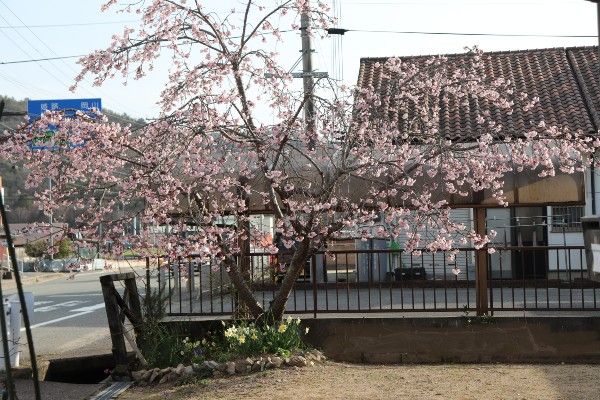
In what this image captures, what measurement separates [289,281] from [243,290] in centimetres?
60

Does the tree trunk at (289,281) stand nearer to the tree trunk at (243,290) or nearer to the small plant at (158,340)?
the tree trunk at (243,290)

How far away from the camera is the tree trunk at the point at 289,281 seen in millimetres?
10312

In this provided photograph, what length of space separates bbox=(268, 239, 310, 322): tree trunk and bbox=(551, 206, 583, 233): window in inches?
504

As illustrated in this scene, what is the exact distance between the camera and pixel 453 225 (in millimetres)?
10281

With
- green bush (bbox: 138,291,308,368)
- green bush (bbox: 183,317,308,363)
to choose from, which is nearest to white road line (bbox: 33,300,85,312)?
green bush (bbox: 138,291,308,368)

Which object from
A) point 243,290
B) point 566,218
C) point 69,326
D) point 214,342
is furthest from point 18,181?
point 243,290

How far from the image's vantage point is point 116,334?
9.87m

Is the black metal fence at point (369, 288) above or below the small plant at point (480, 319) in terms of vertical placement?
above

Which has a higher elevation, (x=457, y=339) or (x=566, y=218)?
(x=566, y=218)

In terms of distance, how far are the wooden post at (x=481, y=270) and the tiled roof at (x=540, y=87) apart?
773cm

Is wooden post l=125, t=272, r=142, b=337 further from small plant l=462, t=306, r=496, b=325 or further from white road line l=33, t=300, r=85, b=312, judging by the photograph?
white road line l=33, t=300, r=85, b=312

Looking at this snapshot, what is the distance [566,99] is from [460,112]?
9.51ft

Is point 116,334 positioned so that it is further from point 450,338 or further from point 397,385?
point 450,338

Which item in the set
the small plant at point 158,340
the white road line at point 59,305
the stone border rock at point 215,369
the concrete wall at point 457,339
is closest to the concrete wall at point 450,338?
the concrete wall at point 457,339
